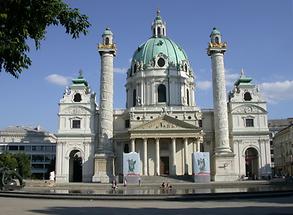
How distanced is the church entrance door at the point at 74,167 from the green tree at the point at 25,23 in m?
61.2

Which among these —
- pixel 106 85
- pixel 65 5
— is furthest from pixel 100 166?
pixel 65 5

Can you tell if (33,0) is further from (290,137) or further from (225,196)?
(290,137)

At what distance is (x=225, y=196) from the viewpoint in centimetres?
2573

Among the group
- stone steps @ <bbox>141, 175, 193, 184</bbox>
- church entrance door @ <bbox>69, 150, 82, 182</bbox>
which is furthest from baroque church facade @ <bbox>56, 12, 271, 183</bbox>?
stone steps @ <bbox>141, 175, 193, 184</bbox>

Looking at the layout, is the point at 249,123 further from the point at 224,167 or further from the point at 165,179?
the point at 165,179

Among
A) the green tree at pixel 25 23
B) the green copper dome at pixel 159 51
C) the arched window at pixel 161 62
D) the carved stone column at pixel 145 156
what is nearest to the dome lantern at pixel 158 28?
the green copper dome at pixel 159 51

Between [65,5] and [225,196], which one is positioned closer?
[65,5]

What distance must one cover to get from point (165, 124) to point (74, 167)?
22.1m

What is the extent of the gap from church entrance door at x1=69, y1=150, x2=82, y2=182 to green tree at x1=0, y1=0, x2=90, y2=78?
201ft

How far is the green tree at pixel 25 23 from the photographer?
9969mm

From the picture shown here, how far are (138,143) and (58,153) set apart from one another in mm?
14773

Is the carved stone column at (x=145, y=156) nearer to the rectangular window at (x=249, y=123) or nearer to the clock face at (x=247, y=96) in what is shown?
the rectangular window at (x=249, y=123)

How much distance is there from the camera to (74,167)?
2960 inches

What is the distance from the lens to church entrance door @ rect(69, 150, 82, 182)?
70.9 metres
